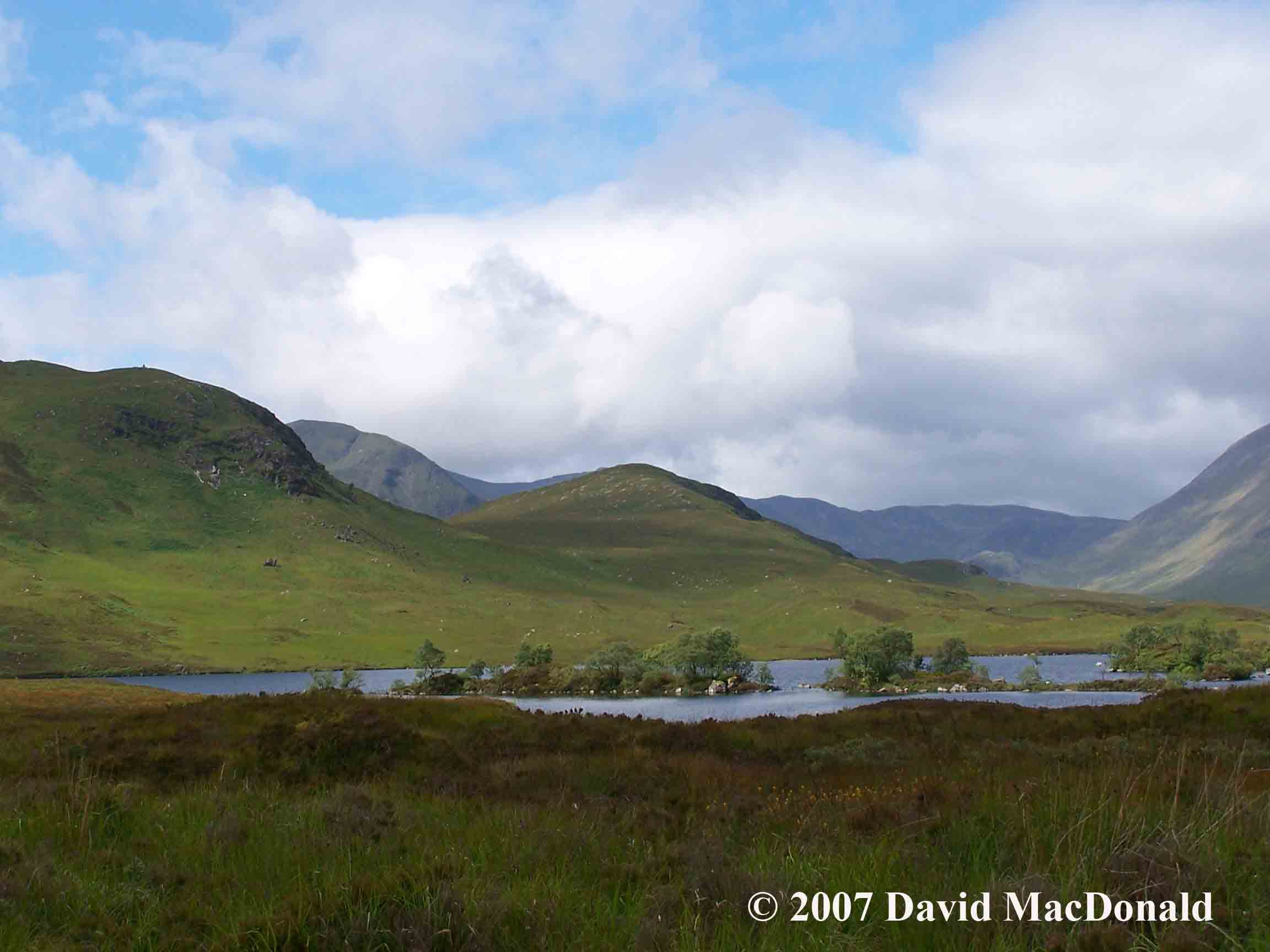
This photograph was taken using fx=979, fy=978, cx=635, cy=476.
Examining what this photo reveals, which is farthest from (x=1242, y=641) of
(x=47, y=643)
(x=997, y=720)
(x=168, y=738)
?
(x=47, y=643)

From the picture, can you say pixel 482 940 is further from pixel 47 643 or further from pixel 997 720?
pixel 47 643

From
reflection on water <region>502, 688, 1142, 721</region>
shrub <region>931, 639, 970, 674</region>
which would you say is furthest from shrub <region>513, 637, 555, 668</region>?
shrub <region>931, 639, 970, 674</region>

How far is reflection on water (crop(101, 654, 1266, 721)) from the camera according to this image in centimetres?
8200

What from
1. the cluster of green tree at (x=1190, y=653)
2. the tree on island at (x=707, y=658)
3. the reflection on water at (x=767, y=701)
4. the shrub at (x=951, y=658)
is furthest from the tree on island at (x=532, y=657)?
the cluster of green tree at (x=1190, y=653)

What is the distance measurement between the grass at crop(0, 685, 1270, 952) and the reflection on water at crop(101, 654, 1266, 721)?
28.8m

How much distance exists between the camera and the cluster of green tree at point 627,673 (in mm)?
130250

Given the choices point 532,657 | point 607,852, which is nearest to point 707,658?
point 532,657

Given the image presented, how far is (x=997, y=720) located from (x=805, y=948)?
2506cm

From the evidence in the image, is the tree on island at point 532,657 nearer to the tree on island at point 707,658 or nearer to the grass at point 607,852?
the tree on island at point 707,658

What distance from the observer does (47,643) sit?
175500 mm

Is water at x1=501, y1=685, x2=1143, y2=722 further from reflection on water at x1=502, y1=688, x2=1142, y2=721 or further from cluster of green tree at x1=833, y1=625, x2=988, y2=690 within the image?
cluster of green tree at x1=833, y1=625, x2=988, y2=690

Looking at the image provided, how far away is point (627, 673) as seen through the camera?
133 metres

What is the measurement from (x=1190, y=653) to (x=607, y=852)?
5696 inches

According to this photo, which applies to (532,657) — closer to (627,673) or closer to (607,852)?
(627,673)
